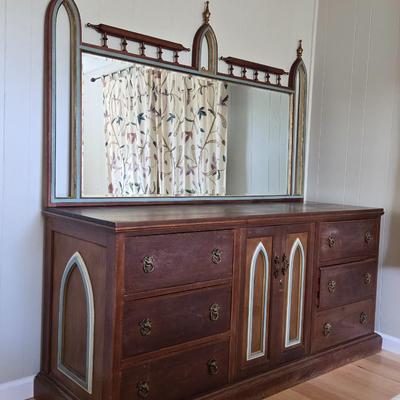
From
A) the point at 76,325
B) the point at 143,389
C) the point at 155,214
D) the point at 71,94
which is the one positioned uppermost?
the point at 71,94

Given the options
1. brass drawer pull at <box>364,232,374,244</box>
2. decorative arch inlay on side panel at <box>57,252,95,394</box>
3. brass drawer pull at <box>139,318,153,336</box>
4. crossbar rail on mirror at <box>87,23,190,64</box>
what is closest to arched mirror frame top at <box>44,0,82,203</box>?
crossbar rail on mirror at <box>87,23,190,64</box>

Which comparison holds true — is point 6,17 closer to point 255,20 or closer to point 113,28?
point 113,28

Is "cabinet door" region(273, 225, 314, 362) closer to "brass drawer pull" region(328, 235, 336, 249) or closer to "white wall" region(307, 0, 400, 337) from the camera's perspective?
"brass drawer pull" region(328, 235, 336, 249)

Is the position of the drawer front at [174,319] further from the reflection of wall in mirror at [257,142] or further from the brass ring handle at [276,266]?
the reflection of wall in mirror at [257,142]

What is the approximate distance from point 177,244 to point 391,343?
5.48 feet

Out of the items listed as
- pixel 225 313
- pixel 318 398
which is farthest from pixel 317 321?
pixel 225 313

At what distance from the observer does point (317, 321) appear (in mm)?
2352

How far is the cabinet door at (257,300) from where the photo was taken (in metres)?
2.01

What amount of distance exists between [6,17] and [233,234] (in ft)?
4.14

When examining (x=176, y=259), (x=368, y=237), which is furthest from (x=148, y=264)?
(x=368, y=237)

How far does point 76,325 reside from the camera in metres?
1.81

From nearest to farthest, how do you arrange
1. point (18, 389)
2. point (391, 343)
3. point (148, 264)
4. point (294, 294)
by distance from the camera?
point (148, 264), point (18, 389), point (294, 294), point (391, 343)

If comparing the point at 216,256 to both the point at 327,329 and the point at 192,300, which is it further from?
the point at 327,329

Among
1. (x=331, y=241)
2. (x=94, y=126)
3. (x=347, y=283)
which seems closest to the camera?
(x=94, y=126)
